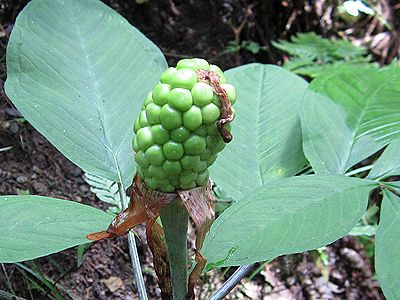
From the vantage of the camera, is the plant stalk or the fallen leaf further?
the fallen leaf

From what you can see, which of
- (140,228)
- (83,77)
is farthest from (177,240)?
(140,228)

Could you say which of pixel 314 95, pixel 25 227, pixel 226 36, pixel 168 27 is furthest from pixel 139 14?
pixel 25 227

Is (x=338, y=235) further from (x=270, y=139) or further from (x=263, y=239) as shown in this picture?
(x=270, y=139)

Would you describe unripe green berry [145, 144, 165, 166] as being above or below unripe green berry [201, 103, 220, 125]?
below

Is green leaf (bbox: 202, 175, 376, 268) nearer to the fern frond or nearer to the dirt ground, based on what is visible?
the dirt ground

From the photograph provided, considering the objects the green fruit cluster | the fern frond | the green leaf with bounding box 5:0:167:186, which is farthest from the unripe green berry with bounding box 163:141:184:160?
the fern frond

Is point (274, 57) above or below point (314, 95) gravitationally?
below
